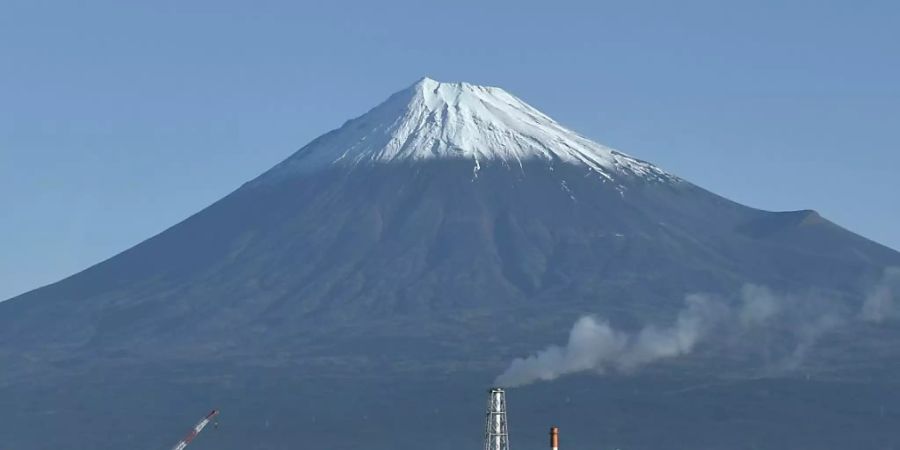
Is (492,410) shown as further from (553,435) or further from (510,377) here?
(510,377)

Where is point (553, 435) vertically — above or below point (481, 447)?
below

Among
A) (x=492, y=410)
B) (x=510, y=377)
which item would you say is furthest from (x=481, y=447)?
(x=492, y=410)

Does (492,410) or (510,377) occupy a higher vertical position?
(510,377)

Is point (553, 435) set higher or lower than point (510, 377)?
lower

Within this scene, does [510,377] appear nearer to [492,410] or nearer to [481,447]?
[481,447]

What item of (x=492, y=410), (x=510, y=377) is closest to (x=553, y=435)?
(x=492, y=410)

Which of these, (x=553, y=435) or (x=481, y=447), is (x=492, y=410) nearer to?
(x=553, y=435)

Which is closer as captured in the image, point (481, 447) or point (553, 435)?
point (553, 435)
